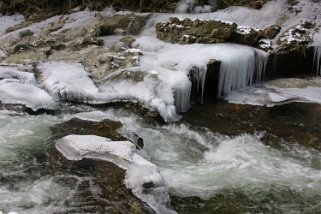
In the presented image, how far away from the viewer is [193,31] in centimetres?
1000

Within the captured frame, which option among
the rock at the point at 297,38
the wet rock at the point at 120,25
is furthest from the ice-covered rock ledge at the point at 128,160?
the rock at the point at 297,38

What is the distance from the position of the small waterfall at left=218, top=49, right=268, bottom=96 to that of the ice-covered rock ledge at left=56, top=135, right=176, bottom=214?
365cm

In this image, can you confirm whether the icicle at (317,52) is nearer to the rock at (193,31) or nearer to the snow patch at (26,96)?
the rock at (193,31)

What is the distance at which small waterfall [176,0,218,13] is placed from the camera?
11.8 meters

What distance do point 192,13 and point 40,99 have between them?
5106mm

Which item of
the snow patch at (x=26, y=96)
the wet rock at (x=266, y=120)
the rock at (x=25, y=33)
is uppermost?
the rock at (x=25, y=33)

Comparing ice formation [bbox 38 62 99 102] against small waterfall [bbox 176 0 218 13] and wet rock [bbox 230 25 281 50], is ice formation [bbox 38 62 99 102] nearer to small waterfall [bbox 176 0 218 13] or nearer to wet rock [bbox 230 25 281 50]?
wet rock [bbox 230 25 281 50]

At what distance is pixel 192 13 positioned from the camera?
38.5 ft

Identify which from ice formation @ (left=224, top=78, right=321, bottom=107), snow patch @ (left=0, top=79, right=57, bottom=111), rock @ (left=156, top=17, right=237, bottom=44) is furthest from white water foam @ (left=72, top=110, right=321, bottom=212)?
rock @ (left=156, top=17, right=237, bottom=44)

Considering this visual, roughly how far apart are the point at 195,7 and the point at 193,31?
2.04 m

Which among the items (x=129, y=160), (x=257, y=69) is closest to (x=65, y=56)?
(x=257, y=69)

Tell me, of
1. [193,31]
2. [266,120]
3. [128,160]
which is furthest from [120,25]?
[128,160]

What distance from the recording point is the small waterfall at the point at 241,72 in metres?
9.29

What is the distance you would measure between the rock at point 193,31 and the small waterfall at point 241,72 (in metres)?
0.68
